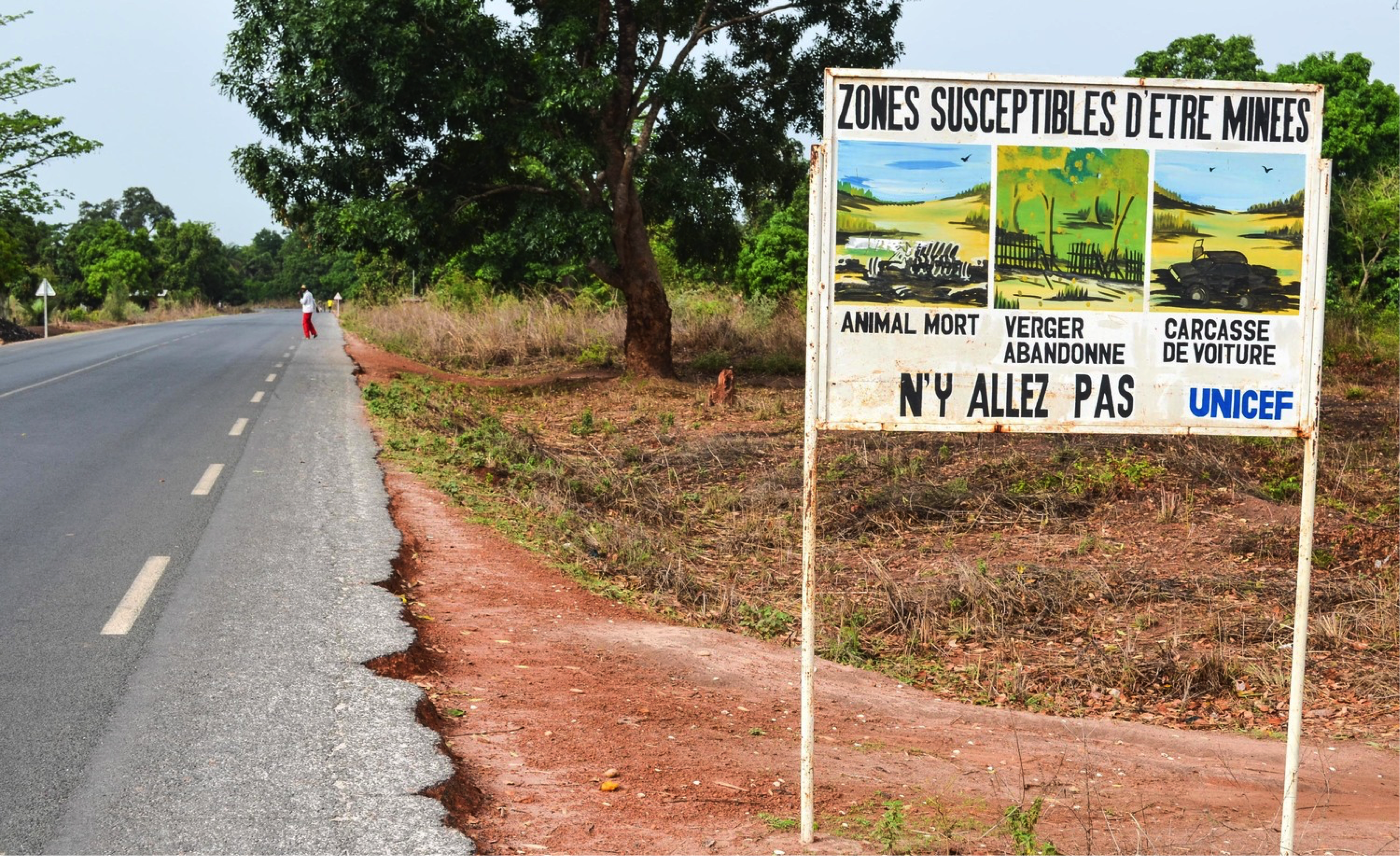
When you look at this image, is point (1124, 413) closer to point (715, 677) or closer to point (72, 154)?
point (715, 677)

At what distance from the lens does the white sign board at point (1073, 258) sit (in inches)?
154

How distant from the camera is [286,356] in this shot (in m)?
28.0

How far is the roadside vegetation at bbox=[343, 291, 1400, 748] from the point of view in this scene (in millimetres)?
6730

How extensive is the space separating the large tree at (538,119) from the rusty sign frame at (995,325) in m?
13.0

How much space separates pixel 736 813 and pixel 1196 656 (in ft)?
12.4

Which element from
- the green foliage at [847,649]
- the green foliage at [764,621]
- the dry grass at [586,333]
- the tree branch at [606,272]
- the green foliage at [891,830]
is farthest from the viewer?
the dry grass at [586,333]

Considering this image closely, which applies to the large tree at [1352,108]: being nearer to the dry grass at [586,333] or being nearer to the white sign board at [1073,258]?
the dry grass at [586,333]

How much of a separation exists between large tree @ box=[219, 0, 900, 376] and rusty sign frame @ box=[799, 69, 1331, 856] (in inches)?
512

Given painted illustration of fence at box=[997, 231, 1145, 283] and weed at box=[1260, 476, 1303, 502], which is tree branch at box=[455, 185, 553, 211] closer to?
weed at box=[1260, 476, 1303, 502]

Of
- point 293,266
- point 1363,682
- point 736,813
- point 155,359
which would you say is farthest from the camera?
point 293,266

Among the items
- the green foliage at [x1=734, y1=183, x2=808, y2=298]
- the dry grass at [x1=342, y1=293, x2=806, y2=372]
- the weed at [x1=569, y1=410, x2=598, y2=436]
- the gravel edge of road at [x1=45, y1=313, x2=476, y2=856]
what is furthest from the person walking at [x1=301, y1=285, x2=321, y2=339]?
the gravel edge of road at [x1=45, y1=313, x2=476, y2=856]

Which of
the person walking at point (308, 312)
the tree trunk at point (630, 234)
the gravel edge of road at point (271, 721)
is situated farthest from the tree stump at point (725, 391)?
the person walking at point (308, 312)

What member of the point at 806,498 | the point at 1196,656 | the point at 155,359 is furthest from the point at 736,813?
the point at 155,359

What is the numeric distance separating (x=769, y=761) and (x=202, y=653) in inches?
113
